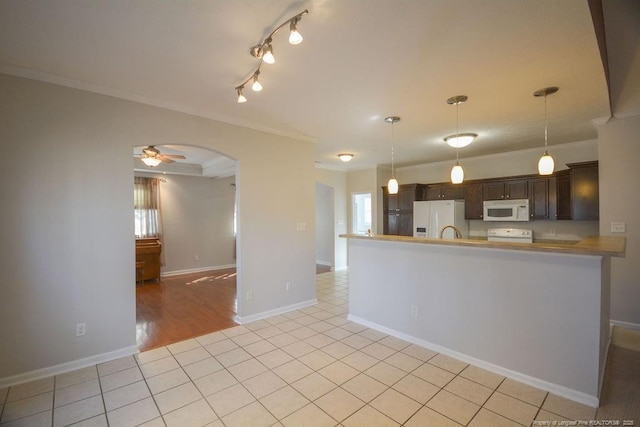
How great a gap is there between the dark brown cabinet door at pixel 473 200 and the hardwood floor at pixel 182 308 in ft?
16.0

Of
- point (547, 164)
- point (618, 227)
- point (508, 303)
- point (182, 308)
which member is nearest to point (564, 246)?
point (508, 303)

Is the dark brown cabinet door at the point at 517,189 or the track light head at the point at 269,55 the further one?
the dark brown cabinet door at the point at 517,189

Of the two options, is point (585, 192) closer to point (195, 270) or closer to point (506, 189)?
point (506, 189)

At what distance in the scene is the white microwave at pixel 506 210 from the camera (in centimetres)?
509

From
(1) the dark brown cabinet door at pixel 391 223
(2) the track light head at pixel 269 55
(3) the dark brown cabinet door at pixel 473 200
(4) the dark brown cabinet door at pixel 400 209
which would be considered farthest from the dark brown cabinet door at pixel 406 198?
(2) the track light head at pixel 269 55

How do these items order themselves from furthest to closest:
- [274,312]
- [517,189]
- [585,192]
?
1. [517,189]
2. [585,192]
3. [274,312]

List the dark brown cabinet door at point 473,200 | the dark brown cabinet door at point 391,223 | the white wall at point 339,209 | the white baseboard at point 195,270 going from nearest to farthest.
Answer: the dark brown cabinet door at point 473,200, the dark brown cabinet door at point 391,223, the white baseboard at point 195,270, the white wall at point 339,209

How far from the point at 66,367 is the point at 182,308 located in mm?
1855

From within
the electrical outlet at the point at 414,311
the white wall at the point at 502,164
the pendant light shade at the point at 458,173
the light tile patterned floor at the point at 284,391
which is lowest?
the light tile patterned floor at the point at 284,391

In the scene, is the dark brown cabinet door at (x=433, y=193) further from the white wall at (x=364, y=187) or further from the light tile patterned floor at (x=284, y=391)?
the light tile patterned floor at (x=284, y=391)

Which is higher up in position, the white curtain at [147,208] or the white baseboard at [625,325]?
the white curtain at [147,208]

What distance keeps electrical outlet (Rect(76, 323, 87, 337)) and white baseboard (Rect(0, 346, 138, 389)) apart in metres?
0.25

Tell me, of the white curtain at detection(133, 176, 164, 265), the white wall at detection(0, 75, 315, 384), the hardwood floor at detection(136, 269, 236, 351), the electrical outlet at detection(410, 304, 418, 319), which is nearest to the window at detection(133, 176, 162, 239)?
the white curtain at detection(133, 176, 164, 265)

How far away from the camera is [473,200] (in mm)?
5781
